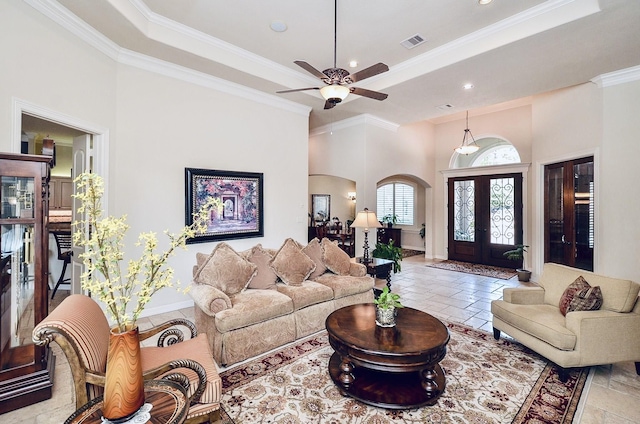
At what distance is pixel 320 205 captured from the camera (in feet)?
41.0

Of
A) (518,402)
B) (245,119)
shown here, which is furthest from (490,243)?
(245,119)

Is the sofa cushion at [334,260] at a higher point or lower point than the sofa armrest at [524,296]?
Result: higher

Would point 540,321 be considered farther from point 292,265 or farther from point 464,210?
point 464,210

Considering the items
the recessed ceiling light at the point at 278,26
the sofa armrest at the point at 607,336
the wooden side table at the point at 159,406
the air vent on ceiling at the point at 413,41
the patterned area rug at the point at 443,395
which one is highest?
the air vent on ceiling at the point at 413,41

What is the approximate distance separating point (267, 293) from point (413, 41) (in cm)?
386

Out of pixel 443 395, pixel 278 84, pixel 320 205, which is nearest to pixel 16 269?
pixel 443 395

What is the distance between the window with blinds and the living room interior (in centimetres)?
496

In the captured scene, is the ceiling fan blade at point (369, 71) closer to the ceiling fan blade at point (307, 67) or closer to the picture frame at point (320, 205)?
the ceiling fan blade at point (307, 67)

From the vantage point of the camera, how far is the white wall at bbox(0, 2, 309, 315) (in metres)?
2.88

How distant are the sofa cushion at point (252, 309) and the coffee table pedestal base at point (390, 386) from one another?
88cm

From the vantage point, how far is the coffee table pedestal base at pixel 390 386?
231 centimetres

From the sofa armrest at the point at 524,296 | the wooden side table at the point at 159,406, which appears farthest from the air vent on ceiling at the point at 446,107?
the wooden side table at the point at 159,406

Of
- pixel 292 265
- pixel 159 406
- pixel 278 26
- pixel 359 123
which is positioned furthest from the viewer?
pixel 359 123

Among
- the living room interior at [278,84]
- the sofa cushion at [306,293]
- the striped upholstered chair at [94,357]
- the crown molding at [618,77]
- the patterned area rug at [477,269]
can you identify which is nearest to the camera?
the striped upholstered chair at [94,357]
